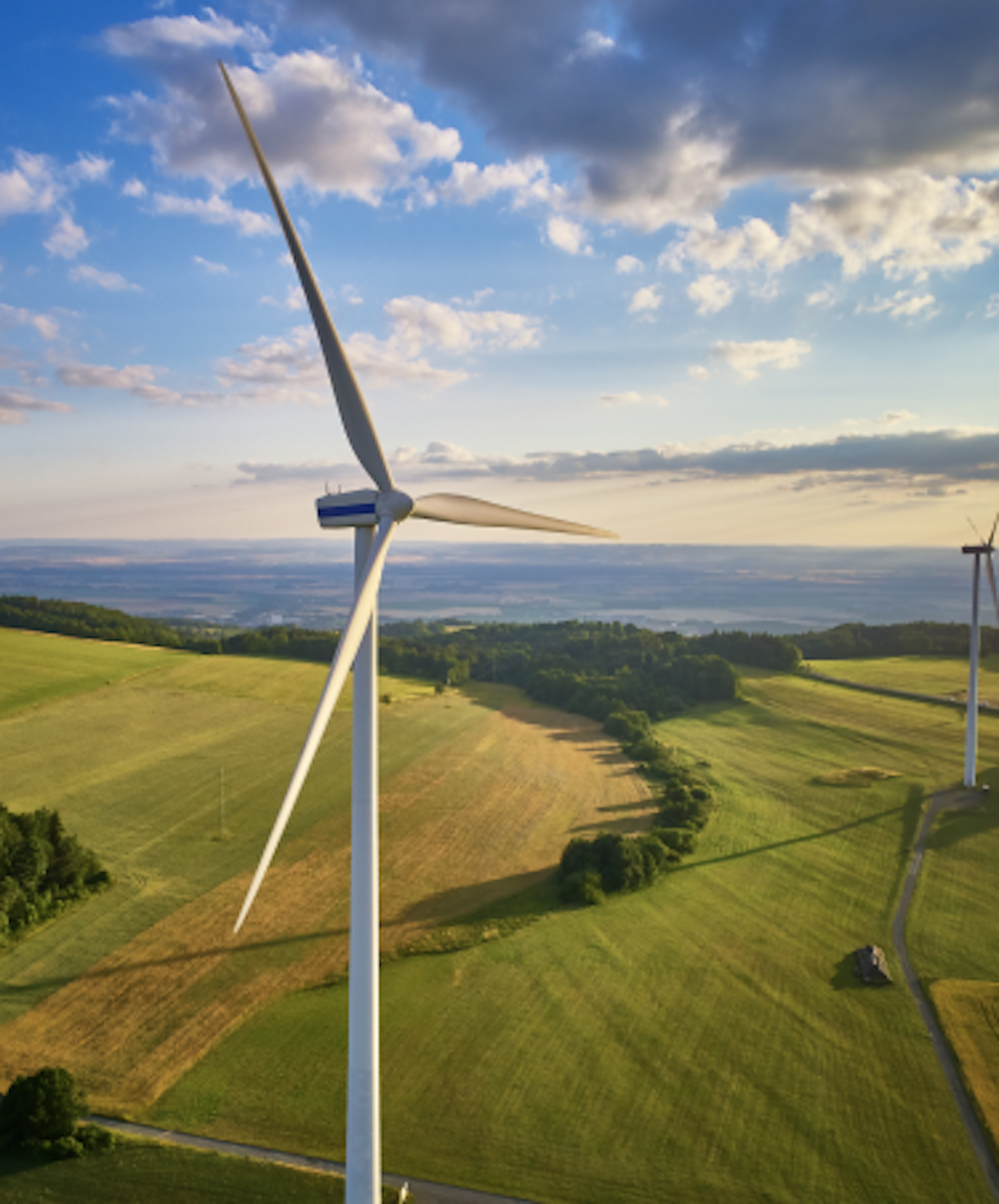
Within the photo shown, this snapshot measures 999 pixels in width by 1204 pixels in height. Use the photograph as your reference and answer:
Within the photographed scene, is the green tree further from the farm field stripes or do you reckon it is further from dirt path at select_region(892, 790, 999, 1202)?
the farm field stripes

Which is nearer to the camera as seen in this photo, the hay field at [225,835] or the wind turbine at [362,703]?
the wind turbine at [362,703]

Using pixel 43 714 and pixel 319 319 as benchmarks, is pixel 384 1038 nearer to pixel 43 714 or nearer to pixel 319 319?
pixel 319 319

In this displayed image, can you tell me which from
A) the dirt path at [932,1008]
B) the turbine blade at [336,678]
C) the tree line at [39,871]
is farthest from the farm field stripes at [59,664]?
the dirt path at [932,1008]

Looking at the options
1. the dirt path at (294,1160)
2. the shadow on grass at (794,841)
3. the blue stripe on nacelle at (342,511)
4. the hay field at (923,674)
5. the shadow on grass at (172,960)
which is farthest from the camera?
the hay field at (923,674)


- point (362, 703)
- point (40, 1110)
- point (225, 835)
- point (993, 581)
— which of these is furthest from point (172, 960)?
point (993, 581)

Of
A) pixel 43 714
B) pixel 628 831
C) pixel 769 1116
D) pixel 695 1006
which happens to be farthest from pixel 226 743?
pixel 769 1116

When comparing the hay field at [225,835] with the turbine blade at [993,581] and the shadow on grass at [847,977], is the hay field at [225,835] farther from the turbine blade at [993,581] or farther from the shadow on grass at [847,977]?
the turbine blade at [993,581]
